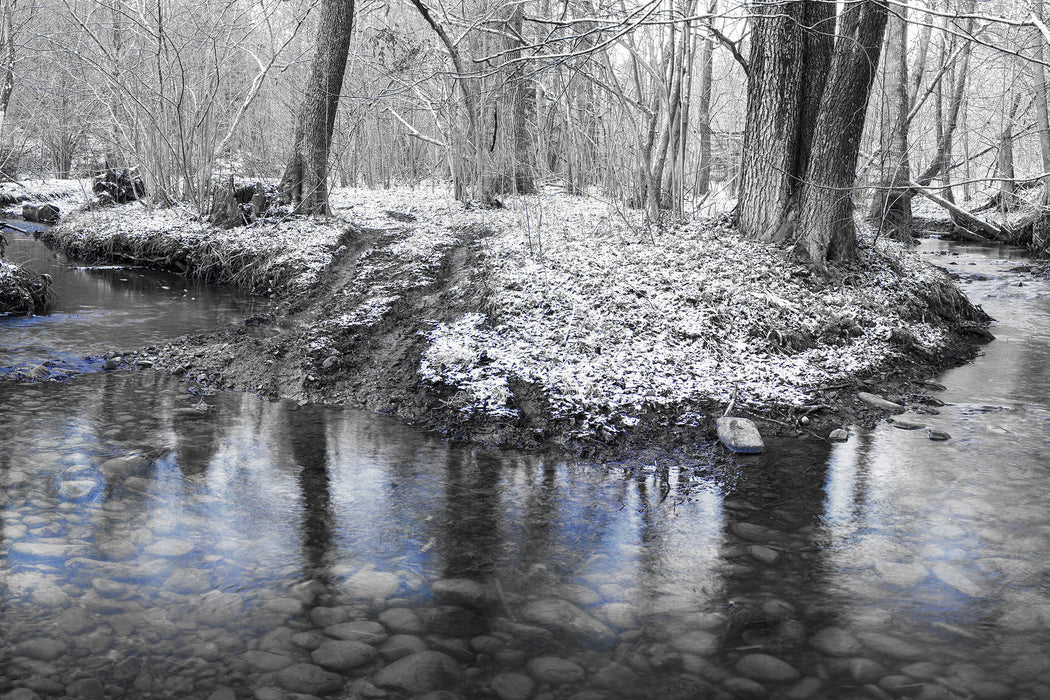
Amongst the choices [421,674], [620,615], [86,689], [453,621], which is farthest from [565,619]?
[86,689]

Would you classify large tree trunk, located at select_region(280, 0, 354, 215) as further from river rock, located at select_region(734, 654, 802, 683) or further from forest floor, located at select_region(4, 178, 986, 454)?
river rock, located at select_region(734, 654, 802, 683)

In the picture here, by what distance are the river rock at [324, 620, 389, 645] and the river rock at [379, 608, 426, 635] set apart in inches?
1.6

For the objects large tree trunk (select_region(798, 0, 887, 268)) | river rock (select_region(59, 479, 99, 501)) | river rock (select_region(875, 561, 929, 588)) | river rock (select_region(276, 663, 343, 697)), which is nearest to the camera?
river rock (select_region(276, 663, 343, 697))

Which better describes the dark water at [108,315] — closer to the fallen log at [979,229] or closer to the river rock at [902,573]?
the river rock at [902,573]

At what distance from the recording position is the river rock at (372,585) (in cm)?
344

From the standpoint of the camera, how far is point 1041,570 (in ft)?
12.1

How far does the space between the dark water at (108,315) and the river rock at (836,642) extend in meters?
6.61

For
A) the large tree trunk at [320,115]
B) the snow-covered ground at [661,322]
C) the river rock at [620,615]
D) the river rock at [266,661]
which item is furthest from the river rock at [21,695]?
the large tree trunk at [320,115]

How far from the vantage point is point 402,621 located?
10.6 feet

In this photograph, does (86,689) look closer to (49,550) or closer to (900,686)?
(49,550)

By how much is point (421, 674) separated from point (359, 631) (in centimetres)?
40

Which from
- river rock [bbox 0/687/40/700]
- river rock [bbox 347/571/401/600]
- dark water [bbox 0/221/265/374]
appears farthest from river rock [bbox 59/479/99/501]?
Result: dark water [bbox 0/221/265/374]

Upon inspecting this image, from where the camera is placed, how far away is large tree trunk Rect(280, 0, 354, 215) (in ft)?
41.8

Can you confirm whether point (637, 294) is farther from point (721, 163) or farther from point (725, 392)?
point (721, 163)
